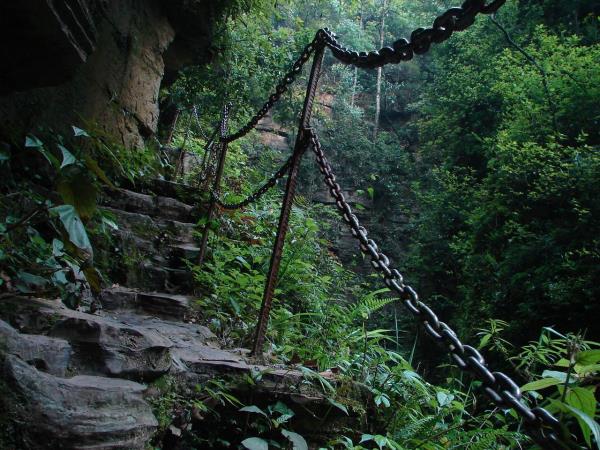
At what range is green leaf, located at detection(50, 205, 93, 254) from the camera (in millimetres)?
1898

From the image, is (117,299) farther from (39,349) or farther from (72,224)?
(39,349)

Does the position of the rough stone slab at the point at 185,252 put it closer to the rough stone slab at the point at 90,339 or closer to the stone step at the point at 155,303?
the stone step at the point at 155,303

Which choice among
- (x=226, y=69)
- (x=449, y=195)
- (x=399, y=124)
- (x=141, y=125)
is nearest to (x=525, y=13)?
(x=449, y=195)

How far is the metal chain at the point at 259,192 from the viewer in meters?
2.94

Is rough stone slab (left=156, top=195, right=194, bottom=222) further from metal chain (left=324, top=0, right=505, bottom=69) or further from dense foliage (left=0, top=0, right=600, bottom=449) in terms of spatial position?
metal chain (left=324, top=0, right=505, bottom=69)

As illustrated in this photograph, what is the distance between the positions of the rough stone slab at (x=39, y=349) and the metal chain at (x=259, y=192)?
158 cm

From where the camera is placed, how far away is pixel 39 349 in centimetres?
171

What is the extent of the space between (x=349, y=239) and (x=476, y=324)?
320 inches

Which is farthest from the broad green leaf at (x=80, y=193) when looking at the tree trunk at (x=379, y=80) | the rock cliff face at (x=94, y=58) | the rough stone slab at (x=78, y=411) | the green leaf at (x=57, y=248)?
the tree trunk at (x=379, y=80)

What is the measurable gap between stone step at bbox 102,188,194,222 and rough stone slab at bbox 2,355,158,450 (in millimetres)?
3075

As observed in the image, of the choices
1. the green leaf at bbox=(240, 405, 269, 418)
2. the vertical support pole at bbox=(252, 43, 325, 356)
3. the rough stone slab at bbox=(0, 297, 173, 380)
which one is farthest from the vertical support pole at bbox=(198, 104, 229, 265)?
the green leaf at bbox=(240, 405, 269, 418)

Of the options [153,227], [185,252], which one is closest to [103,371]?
[185,252]

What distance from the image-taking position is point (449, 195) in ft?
45.6

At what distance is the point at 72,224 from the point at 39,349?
52cm
